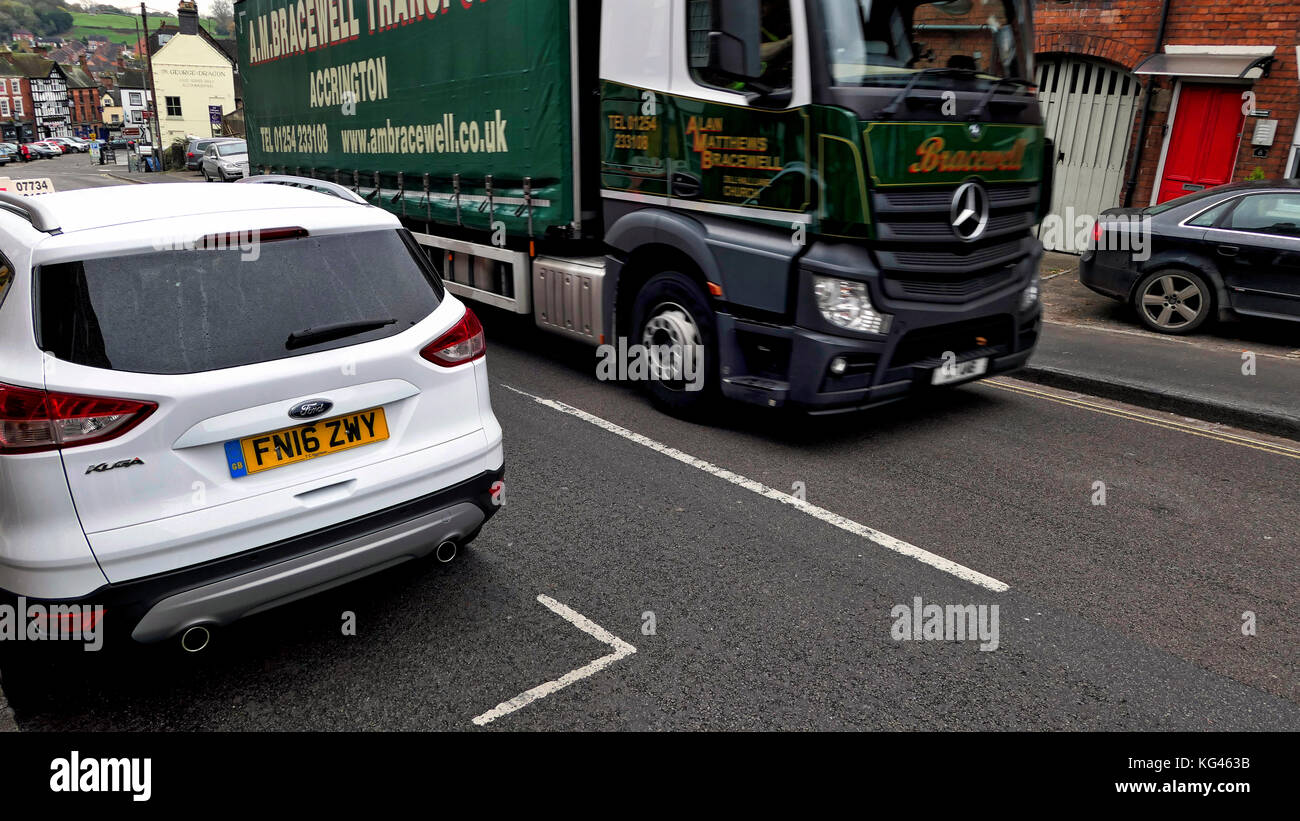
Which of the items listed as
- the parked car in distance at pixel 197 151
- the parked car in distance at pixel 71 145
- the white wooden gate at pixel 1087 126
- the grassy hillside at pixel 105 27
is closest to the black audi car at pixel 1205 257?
the white wooden gate at pixel 1087 126

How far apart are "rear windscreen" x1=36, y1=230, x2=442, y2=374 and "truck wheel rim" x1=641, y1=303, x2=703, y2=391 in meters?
2.77

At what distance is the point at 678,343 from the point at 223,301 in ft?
11.5

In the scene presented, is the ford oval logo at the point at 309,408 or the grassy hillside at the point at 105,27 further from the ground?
the grassy hillside at the point at 105,27

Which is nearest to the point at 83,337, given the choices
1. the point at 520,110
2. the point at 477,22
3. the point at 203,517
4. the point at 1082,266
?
the point at 203,517

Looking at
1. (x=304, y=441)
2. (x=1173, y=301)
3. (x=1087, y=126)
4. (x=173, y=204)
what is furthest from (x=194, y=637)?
(x=1087, y=126)

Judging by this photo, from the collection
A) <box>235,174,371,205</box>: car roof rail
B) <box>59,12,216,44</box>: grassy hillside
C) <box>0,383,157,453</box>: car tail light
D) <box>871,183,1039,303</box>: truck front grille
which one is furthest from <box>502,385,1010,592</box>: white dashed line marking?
<box>59,12,216,44</box>: grassy hillside

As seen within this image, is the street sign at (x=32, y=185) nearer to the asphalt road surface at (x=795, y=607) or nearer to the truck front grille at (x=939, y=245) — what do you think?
the asphalt road surface at (x=795, y=607)

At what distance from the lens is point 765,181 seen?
5.43m

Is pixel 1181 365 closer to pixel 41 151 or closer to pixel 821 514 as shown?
pixel 821 514

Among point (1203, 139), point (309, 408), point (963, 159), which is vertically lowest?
point (309, 408)

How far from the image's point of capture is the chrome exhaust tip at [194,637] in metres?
2.88

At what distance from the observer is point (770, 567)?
4125 mm
